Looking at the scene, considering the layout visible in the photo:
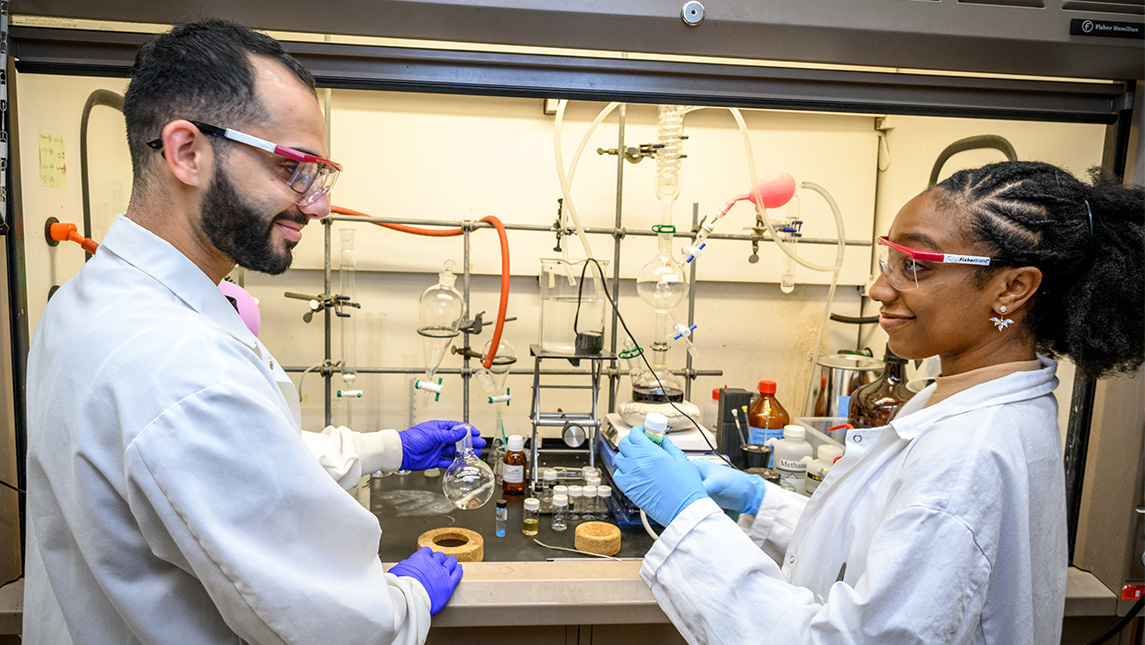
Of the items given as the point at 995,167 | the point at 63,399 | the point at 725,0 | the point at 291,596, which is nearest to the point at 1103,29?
the point at 995,167

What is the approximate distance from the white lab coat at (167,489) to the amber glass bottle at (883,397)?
1645mm

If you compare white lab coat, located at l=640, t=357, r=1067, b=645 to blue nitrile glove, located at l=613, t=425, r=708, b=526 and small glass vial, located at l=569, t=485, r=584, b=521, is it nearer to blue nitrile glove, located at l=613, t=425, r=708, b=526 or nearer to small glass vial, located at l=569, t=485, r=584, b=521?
blue nitrile glove, located at l=613, t=425, r=708, b=526

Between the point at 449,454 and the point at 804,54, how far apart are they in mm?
1277

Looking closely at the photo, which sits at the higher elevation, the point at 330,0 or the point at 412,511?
the point at 330,0

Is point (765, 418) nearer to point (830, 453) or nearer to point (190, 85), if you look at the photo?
point (830, 453)

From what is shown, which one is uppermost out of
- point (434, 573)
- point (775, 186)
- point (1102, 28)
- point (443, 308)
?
point (1102, 28)

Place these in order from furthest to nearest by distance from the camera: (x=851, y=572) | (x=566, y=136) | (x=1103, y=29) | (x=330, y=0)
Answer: (x=566, y=136), (x=1103, y=29), (x=330, y=0), (x=851, y=572)

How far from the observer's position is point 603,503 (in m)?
1.74

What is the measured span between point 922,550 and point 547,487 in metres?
1.12

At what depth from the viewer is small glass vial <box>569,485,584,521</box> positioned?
1721 millimetres

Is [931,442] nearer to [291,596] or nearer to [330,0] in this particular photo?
[291,596]

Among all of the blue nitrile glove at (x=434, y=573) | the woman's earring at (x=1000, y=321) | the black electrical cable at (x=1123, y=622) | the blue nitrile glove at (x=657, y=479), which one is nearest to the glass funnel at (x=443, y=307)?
the blue nitrile glove at (x=434, y=573)

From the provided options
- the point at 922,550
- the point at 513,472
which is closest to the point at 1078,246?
the point at 922,550

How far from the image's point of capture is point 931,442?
3.04 feet
